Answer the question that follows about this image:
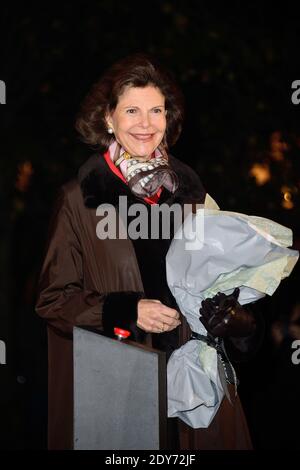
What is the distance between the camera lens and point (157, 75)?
344 centimetres

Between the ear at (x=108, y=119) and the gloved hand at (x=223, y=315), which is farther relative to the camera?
the ear at (x=108, y=119)

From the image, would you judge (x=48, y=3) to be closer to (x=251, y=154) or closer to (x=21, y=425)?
(x=251, y=154)

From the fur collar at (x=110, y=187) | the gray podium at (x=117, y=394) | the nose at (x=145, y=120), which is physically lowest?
the gray podium at (x=117, y=394)

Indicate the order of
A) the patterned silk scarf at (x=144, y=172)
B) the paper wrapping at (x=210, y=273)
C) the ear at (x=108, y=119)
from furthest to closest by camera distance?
1. the ear at (x=108, y=119)
2. the patterned silk scarf at (x=144, y=172)
3. the paper wrapping at (x=210, y=273)

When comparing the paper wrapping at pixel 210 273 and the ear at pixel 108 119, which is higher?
the ear at pixel 108 119

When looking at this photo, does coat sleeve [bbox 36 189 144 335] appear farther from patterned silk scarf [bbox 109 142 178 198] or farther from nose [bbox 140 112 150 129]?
nose [bbox 140 112 150 129]

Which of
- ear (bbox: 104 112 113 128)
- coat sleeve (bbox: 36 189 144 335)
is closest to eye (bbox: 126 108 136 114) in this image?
ear (bbox: 104 112 113 128)

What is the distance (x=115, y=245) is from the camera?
11.0 ft

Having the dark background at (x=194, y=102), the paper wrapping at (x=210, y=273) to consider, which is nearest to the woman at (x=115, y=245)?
the paper wrapping at (x=210, y=273)

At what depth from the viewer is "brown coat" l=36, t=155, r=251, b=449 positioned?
331 cm

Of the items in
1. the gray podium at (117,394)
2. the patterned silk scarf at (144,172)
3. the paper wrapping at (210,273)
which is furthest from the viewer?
the patterned silk scarf at (144,172)

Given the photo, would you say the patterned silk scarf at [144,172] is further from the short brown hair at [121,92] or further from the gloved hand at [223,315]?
the gloved hand at [223,315]

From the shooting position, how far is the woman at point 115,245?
3322mm

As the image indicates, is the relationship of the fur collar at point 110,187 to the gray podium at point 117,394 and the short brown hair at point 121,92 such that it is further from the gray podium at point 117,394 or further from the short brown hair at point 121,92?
the gray podium at point 117,394
